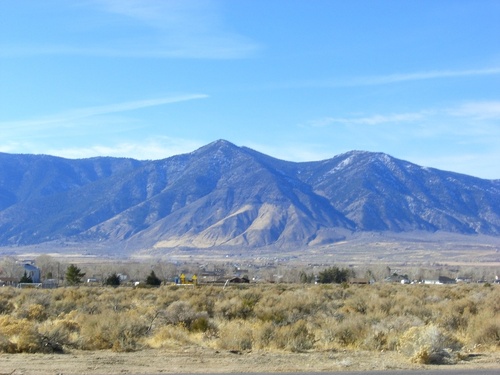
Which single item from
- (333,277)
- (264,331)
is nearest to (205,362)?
(264,331)

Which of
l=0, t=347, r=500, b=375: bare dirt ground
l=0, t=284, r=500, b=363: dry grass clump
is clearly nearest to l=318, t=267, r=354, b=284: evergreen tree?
l=0, t=284, r=500, b=363: dry grass clump

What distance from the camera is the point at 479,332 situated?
21828 mm

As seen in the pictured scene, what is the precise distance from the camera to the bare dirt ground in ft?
55.8

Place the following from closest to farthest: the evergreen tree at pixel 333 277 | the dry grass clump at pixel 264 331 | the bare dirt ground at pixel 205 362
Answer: the bare dirt ground at pixel 205 362 → the dry grass clump at pixel 264 331 → the evergreen tree at pixel 333 277

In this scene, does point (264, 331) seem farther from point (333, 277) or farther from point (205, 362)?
point (333, 277)

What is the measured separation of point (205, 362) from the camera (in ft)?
60.0

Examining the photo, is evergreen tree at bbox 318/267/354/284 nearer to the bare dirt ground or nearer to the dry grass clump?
the dry grass clump

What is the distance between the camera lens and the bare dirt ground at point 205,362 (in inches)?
669

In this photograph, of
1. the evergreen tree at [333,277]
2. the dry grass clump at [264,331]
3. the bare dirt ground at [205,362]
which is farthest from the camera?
the evergreen tree at [333,277]

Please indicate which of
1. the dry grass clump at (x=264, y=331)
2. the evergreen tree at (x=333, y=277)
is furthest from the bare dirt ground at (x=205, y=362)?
the evergreen tree at (x=333, y=277)

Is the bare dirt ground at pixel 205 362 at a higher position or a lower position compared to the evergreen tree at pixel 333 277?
higher

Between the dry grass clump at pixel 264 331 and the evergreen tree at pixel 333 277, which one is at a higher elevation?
the dry grass clump at pixel 264 331

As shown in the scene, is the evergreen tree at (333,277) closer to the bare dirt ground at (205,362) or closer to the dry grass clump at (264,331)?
the dry grass clump at (264,331)

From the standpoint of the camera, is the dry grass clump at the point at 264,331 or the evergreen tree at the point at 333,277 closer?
the dry grass clump at the point at 264,331
